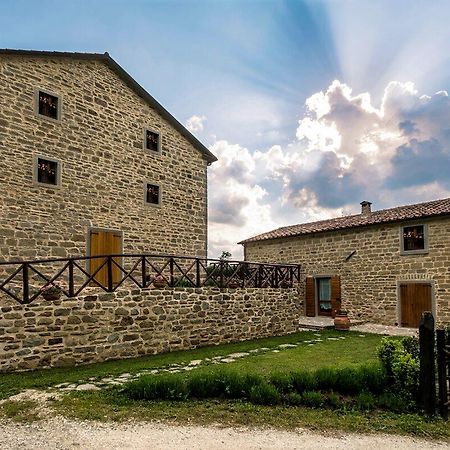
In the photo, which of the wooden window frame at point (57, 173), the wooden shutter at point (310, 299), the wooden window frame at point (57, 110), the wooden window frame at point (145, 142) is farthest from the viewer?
the wooden shutter at point (310, 299)

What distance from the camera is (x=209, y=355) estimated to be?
31.4ft

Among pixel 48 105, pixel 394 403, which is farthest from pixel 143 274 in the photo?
pixel 48 105

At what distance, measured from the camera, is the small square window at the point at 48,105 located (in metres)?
12.1

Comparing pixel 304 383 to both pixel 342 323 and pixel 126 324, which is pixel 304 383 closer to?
pixel 126 324

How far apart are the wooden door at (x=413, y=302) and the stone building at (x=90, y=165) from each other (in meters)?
8.22

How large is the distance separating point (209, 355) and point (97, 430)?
198 inches

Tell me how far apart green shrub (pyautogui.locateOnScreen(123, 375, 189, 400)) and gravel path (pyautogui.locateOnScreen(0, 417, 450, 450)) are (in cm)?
96

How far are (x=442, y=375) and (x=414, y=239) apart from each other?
10.9 meters

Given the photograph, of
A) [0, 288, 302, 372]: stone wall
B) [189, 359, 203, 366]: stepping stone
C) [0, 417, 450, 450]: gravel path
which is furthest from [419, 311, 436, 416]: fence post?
[0, 288, 302, 372]: stone wall

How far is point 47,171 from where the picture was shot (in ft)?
A: 39.4

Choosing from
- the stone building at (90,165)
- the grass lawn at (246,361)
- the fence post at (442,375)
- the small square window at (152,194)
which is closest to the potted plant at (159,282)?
the grass lawn at (246,361)

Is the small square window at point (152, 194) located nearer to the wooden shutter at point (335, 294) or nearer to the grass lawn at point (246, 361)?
the grass lawn at point (246, 361)

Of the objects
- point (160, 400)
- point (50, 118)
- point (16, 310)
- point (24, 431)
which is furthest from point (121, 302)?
point (50, 118)

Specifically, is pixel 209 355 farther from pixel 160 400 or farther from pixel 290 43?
pixel 290 43
